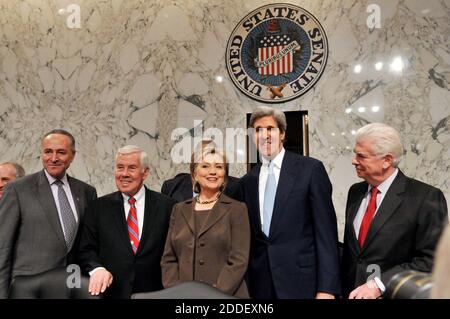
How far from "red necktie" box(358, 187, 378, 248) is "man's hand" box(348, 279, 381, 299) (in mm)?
292

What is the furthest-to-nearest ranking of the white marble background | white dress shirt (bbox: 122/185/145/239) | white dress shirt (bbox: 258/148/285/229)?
the white marble background, white dress shirt (bbox: 122/185/145/239), white dress shirt (bbox: 258/148/285/229)

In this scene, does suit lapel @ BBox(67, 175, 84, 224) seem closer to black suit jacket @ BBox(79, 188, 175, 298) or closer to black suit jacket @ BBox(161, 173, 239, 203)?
black suit jacket @ BBox(79, 188, 175, 298)

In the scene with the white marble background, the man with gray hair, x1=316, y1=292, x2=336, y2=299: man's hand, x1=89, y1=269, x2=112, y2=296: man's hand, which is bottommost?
x1=316, y1=292, x2=336, y2=299: man's hand

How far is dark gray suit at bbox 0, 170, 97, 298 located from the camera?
370 centimetres

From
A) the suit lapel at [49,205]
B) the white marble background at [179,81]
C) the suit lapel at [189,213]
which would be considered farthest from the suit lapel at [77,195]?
the white marble background at [179,81]

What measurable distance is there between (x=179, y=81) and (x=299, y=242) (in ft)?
11.6

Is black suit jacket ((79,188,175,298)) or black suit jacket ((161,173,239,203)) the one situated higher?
black suit jacket ((161,173,239,203))

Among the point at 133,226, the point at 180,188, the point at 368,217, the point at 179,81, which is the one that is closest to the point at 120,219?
the point at 133,226

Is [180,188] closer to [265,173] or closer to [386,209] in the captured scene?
[265,173]

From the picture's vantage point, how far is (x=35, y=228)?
147 inches

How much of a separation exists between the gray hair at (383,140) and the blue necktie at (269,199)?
22.6 inches

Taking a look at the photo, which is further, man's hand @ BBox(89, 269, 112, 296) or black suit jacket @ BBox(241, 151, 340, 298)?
black suit jacket @ BBox(241, 151, 340, 298)

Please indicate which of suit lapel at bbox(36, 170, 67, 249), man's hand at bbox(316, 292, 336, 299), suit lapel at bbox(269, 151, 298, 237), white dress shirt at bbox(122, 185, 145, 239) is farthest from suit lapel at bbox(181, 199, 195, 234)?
suit lapel at bbox(36, 170, 67, 249)
